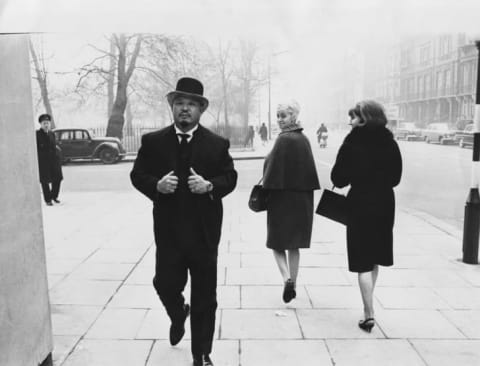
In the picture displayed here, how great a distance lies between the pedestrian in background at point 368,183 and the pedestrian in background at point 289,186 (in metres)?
0.50

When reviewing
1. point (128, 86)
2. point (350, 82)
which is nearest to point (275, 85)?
point (350, 82)

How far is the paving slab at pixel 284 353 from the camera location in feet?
9.75

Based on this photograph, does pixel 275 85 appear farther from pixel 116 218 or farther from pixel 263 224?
pixel 116 218

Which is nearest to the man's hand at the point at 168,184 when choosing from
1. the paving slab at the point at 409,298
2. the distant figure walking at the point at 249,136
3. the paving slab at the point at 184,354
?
the paving slab at the point at 184,354

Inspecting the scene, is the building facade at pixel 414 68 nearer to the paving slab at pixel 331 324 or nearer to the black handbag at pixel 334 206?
the black handbag at pixel 334 206

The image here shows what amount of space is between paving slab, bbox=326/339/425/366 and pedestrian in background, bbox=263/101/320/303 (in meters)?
0.78

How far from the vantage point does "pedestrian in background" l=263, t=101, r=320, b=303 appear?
3896 mm

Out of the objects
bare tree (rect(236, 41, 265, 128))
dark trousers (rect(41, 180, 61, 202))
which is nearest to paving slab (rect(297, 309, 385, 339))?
bare tree (rect(236, 41, 265, 128))

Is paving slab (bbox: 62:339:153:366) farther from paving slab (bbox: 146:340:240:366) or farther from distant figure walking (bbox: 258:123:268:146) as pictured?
distant figure walking (bbox: 258:123:268:146)

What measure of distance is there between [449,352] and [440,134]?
19.7 meters

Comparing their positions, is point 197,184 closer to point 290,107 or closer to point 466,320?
point 290,107

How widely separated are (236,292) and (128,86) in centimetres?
1289

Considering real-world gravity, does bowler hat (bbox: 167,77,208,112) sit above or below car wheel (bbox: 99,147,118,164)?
above

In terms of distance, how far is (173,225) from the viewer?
2.78m
